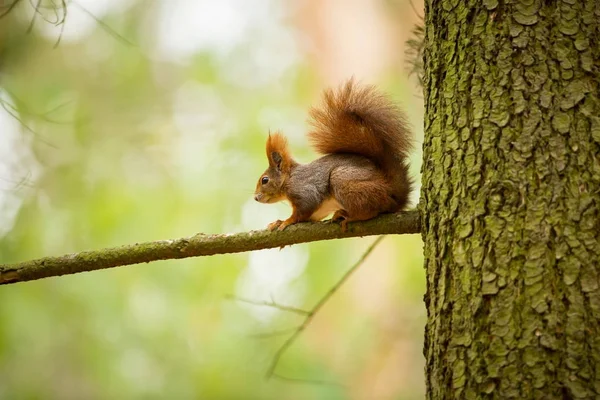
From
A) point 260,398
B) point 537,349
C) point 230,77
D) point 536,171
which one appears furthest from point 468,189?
point 230,77

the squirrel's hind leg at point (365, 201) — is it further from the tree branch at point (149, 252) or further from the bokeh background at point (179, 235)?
the bokeh background at point (179, 235)

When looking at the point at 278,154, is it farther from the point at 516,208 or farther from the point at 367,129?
the point at 516,208

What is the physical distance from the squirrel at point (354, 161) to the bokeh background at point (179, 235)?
2.81 meters

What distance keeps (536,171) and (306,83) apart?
5.43 meters

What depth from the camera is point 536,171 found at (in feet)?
5.31

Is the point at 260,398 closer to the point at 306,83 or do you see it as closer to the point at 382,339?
the point at 382,339

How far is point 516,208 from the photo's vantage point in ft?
5.32

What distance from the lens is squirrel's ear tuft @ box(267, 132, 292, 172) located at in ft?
9.71

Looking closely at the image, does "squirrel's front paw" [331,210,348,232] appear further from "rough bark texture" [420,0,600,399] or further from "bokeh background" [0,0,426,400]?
"bokeh background" [0,0,426,400]

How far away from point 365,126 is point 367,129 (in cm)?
2

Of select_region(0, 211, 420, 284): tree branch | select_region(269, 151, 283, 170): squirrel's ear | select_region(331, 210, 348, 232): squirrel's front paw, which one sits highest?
select_region(269, 151, 283, 170): squirrel's ear

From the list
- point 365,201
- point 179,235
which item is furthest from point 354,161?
point 179,235

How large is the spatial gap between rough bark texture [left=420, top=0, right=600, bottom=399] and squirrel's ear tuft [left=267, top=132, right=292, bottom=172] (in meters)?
1.22

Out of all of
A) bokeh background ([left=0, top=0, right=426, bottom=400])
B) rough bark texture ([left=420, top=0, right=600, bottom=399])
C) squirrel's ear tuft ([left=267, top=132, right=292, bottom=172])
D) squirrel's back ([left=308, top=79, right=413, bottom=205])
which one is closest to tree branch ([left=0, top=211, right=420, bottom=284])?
rough bark texture ([left=420, top=0, right=600, bottom=399])
